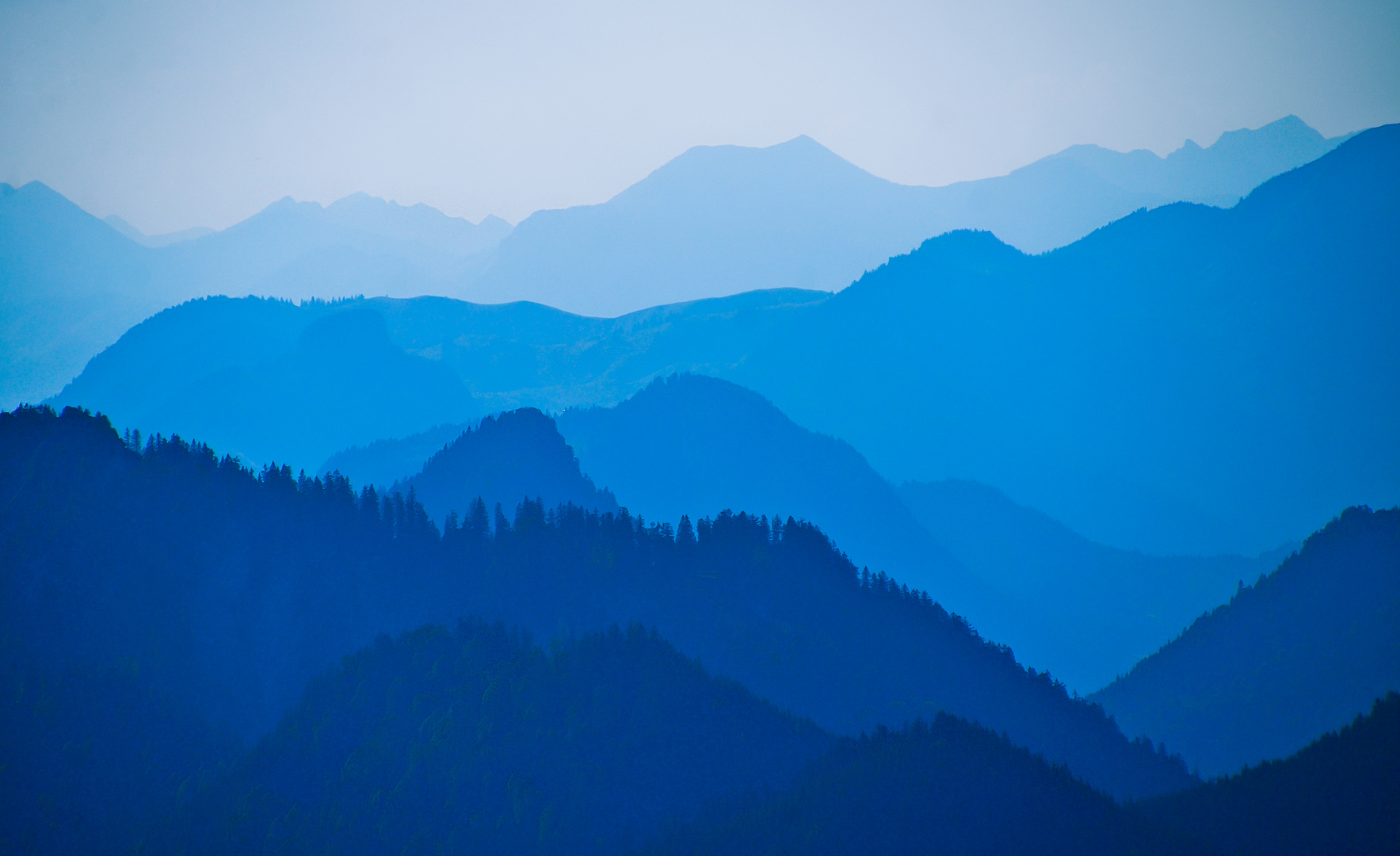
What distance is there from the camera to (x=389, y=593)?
14325 cm

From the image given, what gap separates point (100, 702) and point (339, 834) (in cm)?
3534

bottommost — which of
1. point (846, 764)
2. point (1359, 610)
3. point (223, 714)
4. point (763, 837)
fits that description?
point (763, 837)

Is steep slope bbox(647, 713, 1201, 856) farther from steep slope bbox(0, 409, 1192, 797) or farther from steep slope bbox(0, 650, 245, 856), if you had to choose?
steep slope bbox(0, 650, 245, 856)

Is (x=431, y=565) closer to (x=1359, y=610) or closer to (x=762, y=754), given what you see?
(x=762, y=754)

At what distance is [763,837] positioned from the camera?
3959 inches

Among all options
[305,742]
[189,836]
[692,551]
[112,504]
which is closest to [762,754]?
[692,551]

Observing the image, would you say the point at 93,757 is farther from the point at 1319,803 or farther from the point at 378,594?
the point at 1319,803

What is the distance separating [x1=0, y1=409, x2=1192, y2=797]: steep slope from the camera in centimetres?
12212

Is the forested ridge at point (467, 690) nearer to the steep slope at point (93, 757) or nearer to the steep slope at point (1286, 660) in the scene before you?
the steep slope at point (93, 757)

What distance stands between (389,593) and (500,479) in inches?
1984

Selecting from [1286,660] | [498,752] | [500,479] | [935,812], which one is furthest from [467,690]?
[1286,660]

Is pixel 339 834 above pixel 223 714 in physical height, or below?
below

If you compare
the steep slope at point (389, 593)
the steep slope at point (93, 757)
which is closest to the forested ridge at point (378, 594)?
the steep slope at point (389, 593)

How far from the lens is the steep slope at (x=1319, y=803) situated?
4168 inches
